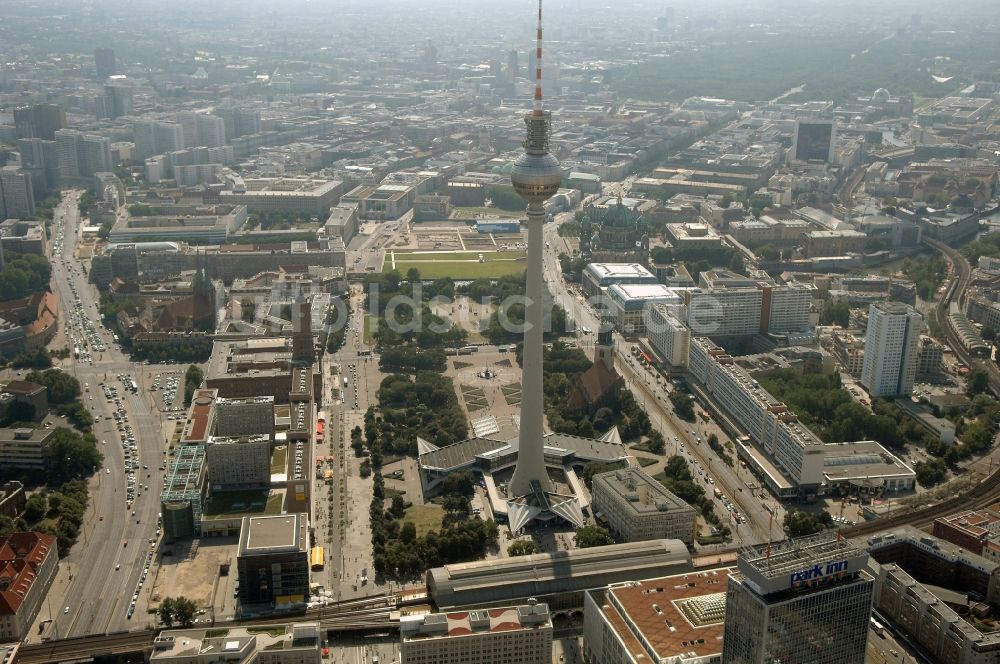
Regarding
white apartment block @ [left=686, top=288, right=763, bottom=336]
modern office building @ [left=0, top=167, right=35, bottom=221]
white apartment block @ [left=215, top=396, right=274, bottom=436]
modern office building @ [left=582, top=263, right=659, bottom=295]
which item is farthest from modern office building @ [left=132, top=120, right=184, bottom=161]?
white apartment block @ [left=215, top=396, right=274, bottom=436]

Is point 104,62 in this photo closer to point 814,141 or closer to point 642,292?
point 814,141

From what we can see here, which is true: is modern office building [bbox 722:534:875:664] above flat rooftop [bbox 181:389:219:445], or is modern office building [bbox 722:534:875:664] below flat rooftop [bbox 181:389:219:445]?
above

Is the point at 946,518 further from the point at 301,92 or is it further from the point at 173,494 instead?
the point at 301,92

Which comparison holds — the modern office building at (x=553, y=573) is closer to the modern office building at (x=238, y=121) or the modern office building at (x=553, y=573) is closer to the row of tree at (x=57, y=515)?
the row of tree at (x=57, y=515)

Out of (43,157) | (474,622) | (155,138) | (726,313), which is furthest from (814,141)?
(474,622)

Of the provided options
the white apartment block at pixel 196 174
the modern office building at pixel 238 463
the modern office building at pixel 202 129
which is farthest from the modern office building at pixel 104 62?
the modern office building at pixel 238 463

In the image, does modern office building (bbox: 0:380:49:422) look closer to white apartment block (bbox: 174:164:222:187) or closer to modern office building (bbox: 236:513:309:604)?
modern office building (bbox: 236:513:309:604)

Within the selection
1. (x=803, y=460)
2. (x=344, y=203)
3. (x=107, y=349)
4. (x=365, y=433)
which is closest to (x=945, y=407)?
(x=803, y=460)
